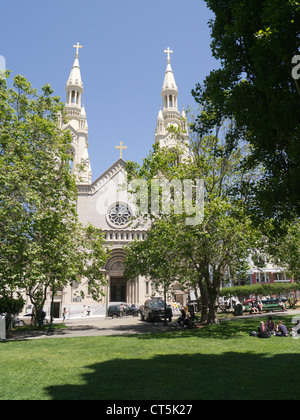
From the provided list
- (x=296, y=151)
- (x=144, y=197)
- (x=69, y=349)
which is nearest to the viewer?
(x=296, y=151)

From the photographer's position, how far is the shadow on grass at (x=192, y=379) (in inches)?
249

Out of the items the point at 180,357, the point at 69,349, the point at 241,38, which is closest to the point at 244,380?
the point at 180,357

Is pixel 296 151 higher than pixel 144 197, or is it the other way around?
pixel 144 197

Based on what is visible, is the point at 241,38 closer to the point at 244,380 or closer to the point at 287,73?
the point at 287,73

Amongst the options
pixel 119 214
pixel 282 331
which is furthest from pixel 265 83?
pixel 119 214

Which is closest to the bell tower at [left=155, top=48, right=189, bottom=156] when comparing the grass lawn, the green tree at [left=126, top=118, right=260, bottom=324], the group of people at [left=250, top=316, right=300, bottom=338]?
the green tree at [left=126, top=118, right=260, bottom=324]

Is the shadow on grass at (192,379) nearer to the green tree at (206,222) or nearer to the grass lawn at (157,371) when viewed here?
the grass lawn at (157,371)

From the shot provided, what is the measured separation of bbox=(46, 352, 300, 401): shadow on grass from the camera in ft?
20.7

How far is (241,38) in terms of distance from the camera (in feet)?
33.6

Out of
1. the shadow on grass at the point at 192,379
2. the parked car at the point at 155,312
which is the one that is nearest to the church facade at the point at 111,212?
the parked car at the point at 155,312

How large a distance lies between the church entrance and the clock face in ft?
28.8

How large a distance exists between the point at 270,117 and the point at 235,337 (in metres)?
9.68

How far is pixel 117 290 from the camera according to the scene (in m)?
50.1
